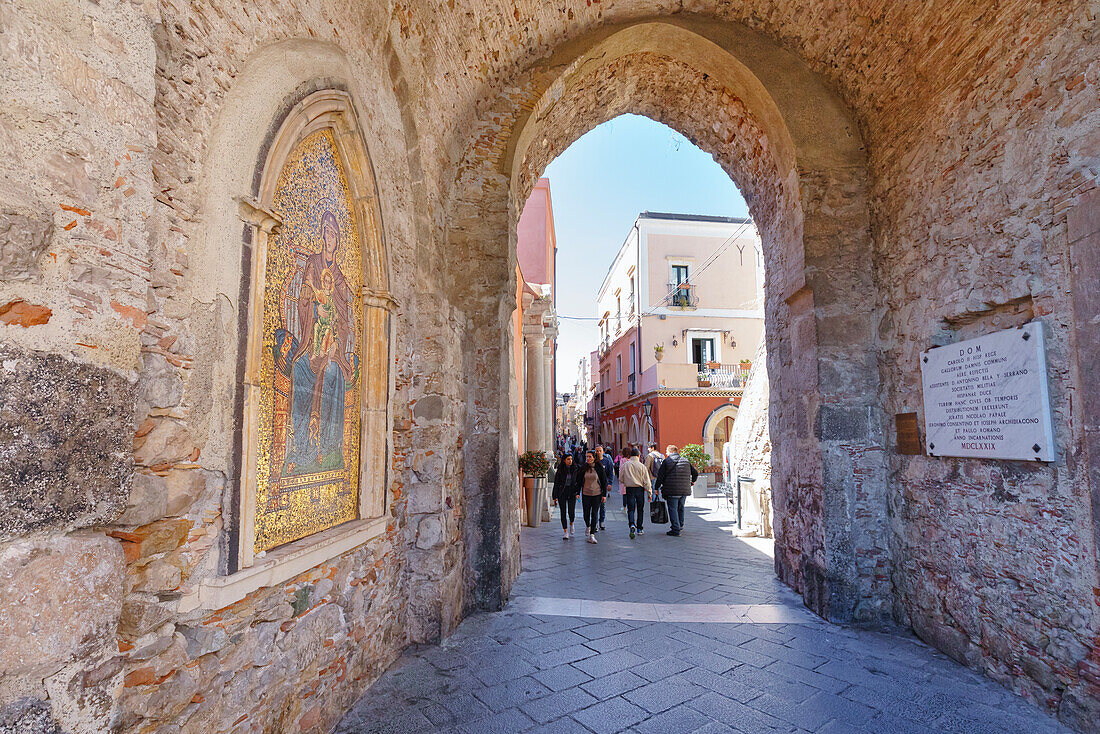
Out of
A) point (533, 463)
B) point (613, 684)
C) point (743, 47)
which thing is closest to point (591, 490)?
point (533, 463)

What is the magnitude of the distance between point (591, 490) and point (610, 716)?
520 cm

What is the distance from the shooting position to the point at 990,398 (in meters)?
3.33

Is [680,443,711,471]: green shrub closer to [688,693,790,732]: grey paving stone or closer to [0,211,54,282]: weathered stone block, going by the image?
[688,693,790,732]: grey paving stone

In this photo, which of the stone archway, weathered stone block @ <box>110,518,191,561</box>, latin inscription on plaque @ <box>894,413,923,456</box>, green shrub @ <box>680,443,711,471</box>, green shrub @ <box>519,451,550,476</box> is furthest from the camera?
green shrub @ <box>680,443,711,471</box>

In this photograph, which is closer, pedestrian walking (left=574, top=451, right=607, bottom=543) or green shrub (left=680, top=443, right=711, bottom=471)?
pedestrian walking (left=574, top=451, right=607, bottom=543)

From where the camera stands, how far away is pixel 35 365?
4.56 ft

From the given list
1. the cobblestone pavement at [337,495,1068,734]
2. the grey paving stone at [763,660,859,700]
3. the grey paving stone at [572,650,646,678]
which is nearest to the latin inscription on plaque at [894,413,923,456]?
the cobblestone pavement at [337,495,1068,734]

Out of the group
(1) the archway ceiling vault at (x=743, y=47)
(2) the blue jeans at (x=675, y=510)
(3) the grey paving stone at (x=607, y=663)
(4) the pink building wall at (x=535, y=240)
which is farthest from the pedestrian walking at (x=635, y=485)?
(4) the pink building wall at (x=535, y=240)

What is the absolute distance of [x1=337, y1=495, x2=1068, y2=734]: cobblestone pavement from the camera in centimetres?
283

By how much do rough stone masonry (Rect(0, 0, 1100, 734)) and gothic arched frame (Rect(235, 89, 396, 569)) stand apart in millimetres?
61

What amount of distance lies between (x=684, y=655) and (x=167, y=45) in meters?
4.06

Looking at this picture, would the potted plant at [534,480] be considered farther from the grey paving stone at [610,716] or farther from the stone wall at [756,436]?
the grey paving stone at [610,716]

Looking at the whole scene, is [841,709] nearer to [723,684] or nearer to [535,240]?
[723,684]

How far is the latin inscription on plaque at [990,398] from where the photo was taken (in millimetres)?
3000
